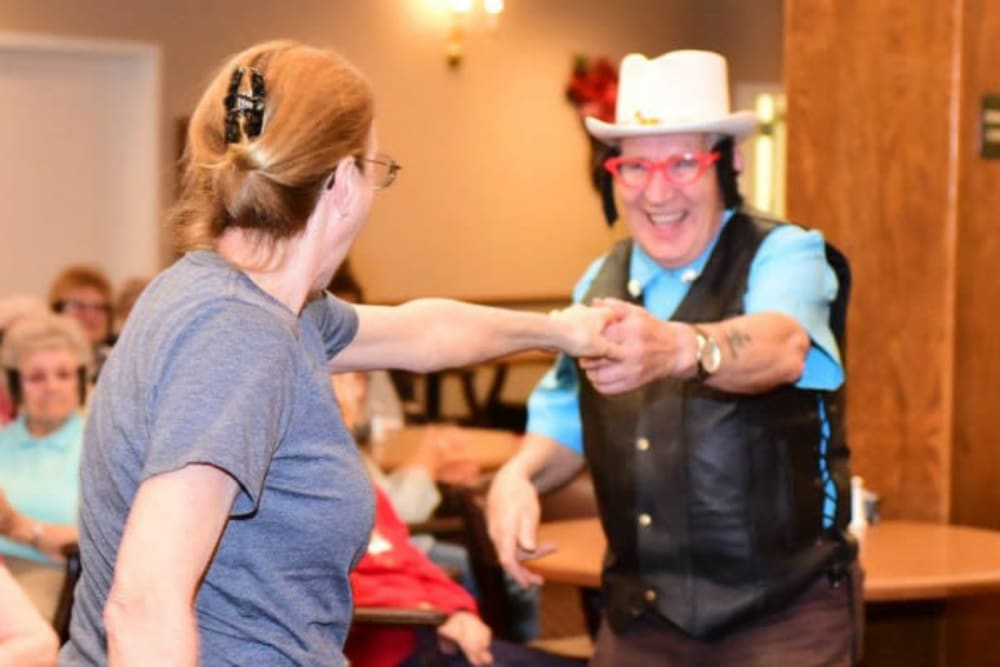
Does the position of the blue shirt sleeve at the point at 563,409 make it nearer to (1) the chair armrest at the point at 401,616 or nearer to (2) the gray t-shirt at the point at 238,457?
(1) the chair armrest at the point at 401,616

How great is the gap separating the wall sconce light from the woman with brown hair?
8293mm

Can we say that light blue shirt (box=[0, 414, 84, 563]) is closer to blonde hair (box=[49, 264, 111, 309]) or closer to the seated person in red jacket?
the seated person in red jacket

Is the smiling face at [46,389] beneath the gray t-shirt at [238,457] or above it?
beneath

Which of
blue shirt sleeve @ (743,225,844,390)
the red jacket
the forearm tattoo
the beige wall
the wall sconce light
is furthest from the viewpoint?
the wall sconce light

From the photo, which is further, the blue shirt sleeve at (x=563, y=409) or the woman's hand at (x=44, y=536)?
the woman's hand at (x=44, y=536)

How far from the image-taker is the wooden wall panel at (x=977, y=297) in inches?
180

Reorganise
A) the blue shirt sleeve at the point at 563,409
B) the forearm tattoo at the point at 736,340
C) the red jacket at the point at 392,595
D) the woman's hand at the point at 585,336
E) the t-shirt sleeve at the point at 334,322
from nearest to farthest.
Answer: the t-shirt sleeve at the point at 334,322, the woman's hand at the point at 585,336, the forearm tattoo at the point at 736,340, the blue shirt sleeve at the point at 563,409, the red jacket at the point at 392,595

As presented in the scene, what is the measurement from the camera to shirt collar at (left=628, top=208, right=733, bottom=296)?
3275 millimetres

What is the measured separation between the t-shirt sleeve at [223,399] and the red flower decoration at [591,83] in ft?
29.8

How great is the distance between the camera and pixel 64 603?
4578mm

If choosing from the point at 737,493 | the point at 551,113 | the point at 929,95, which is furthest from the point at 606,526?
the point at 551,113

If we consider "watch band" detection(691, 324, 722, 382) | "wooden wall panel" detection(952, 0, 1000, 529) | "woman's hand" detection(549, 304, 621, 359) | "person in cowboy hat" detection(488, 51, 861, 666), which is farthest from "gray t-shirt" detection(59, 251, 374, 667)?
"wooden wall panel" detection(952, 0, 1000, 529)

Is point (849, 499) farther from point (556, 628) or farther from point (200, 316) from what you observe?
point (556, 628)

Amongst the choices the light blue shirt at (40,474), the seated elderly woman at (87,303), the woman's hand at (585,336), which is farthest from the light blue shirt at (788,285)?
the seated elderly woman at (87,303)
